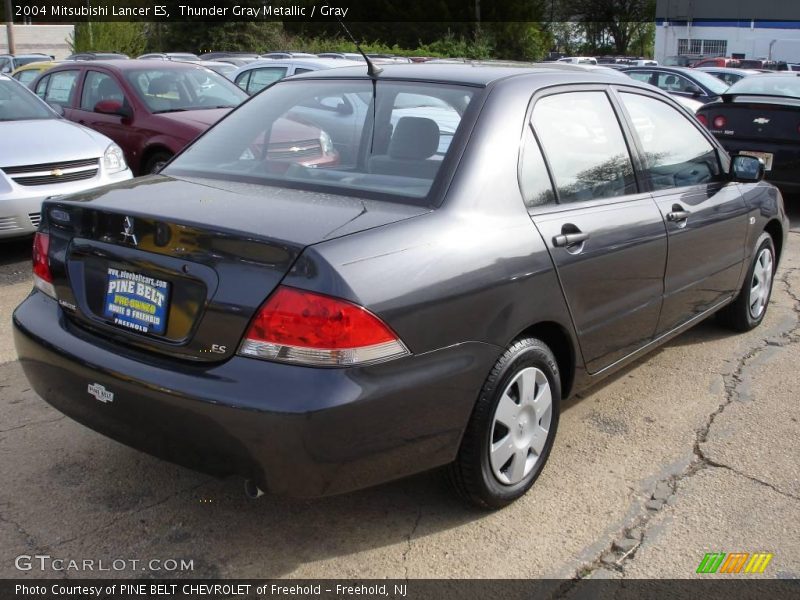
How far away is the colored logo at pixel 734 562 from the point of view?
2969 mm

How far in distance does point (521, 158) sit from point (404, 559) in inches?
60.6

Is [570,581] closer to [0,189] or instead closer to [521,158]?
[521,158]

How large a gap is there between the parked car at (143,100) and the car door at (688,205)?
5.33 m

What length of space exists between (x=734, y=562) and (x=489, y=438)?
95 cm

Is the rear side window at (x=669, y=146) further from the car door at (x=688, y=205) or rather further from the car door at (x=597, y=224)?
the car door at (x=597, y=224)

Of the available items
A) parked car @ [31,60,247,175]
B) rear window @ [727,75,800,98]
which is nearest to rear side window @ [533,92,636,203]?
parked car @ [31,60,247,175]

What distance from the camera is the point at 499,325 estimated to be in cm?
300

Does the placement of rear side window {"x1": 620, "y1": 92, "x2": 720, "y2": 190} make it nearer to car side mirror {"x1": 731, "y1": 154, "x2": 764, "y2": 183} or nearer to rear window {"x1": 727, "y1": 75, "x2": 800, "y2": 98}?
car side mirror {"x1": 731, "y1": 154, "x2": 764, "y2": 183}

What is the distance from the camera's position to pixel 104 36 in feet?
119

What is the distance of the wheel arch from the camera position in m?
3.37

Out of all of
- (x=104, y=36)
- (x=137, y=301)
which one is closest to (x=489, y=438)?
(x=137, y=301)

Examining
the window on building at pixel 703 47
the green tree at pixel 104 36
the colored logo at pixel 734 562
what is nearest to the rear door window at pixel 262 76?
the colored logo at pixel 734 562

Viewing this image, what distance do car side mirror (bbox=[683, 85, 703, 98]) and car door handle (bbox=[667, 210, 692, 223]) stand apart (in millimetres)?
12740

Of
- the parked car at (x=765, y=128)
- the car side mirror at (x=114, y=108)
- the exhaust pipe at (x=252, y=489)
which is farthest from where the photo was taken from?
the car side mirror at (x=114, y=108)
